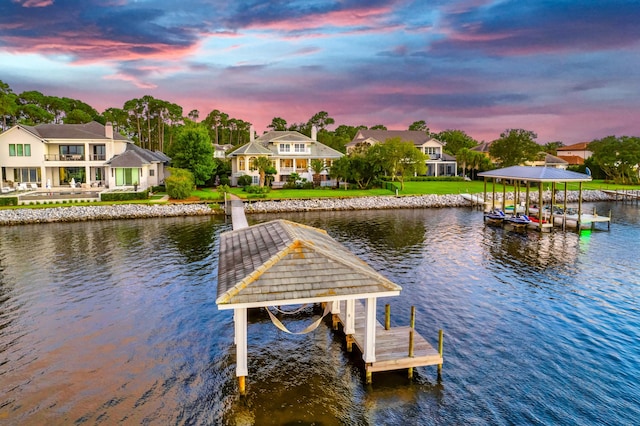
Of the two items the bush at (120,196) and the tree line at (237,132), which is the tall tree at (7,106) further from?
the bush at (120,196)

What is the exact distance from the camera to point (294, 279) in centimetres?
1326

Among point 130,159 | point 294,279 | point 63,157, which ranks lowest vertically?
point 294,279

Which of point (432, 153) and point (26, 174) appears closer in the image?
point (26, 174)

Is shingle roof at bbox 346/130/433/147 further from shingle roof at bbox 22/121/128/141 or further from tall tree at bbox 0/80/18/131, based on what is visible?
tall tree at bbox 0/80/18/131

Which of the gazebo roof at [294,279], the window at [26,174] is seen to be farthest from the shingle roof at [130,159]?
the gazebo roof at [294,279]

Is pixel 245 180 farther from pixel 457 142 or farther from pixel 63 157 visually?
pixel 457 142

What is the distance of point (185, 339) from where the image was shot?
17781 millimetres

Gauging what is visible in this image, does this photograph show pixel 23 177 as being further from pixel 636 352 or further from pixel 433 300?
pixel 636 352

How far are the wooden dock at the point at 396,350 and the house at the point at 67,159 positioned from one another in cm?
4869

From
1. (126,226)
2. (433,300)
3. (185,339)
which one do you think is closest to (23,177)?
(126,226)

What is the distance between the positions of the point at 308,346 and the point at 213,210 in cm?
3531

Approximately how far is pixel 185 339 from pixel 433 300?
39.5 feet

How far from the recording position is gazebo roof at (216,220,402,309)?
1265cm

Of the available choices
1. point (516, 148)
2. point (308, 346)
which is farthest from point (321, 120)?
point (308, 346)
